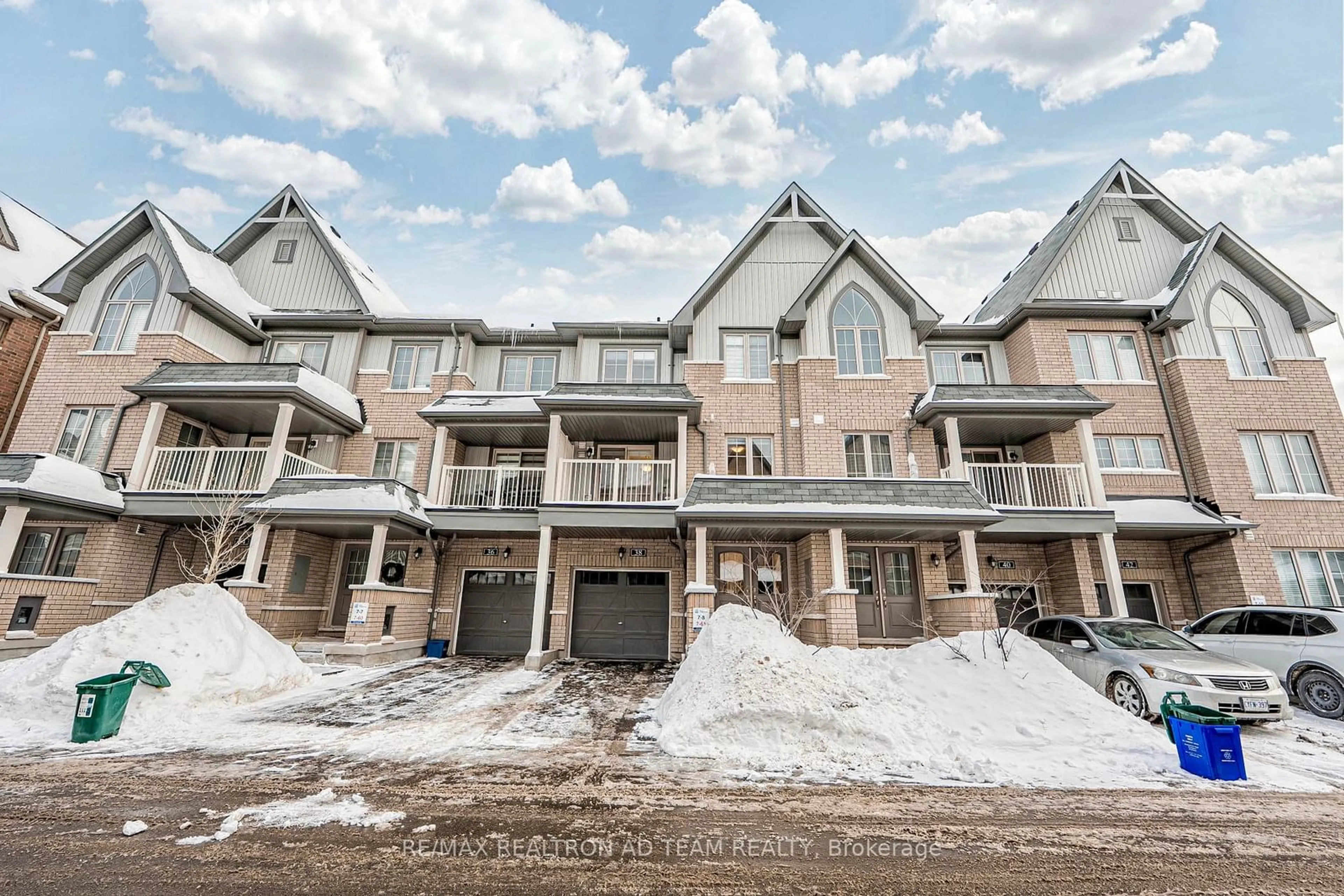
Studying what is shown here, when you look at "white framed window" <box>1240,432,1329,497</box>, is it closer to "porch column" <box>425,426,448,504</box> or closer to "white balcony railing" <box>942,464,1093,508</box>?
"white balcony railing" <box>942,464,1093,508</box>

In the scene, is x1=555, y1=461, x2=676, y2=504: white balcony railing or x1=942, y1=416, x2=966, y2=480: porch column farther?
x1=555, y1=461, x2=676, y2=504: white balcony railing

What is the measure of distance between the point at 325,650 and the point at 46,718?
5.03 m

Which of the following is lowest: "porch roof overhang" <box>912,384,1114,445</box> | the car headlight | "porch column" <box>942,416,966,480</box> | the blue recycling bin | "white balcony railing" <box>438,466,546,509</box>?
the blue recycling bin

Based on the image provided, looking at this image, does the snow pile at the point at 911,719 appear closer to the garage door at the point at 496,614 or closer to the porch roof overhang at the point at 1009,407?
the porch roof overhang at the point at 1009,407

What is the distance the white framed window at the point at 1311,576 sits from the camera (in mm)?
12992

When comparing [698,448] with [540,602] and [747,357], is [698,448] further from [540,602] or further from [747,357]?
[540,602]

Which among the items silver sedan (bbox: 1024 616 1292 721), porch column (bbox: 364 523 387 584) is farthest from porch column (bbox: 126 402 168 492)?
silver sedan (bbox: 1024 616 1292 721)

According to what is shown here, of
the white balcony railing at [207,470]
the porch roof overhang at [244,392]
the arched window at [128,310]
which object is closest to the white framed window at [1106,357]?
the porch roof overhang at [244,392]

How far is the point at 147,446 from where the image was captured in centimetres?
1335

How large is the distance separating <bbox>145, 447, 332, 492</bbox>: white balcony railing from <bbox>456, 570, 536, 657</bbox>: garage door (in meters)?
5.77

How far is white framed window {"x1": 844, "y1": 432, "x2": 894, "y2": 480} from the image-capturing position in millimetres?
14711

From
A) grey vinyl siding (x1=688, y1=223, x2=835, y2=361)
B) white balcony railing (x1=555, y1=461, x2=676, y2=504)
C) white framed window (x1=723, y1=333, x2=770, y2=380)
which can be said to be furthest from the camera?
grey vinyl siding (x1=688, y1=223, x2=835, y2=361)

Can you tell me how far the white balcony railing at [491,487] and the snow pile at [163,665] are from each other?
559cm

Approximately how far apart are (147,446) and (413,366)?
6.57 meters
